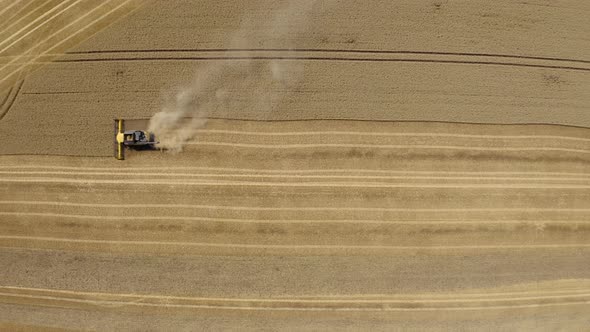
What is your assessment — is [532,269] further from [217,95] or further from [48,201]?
[48,201]

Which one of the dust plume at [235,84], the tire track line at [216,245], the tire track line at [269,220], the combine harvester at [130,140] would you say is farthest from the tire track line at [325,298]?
the dust plume at [235,84]

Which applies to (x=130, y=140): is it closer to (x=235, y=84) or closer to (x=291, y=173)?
(x=235, y=84)

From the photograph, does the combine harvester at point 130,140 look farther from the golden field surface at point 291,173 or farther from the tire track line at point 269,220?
the tire track line at point 269,220

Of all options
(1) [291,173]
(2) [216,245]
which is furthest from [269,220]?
(2) [216,245]

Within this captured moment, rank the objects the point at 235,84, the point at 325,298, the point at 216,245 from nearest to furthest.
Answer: the point at 325,298 < the point at 216,245 < the point at 235,84

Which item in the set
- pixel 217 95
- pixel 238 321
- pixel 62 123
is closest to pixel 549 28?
pixel 217 95

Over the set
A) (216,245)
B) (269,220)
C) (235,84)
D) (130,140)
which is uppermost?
(235,84)
